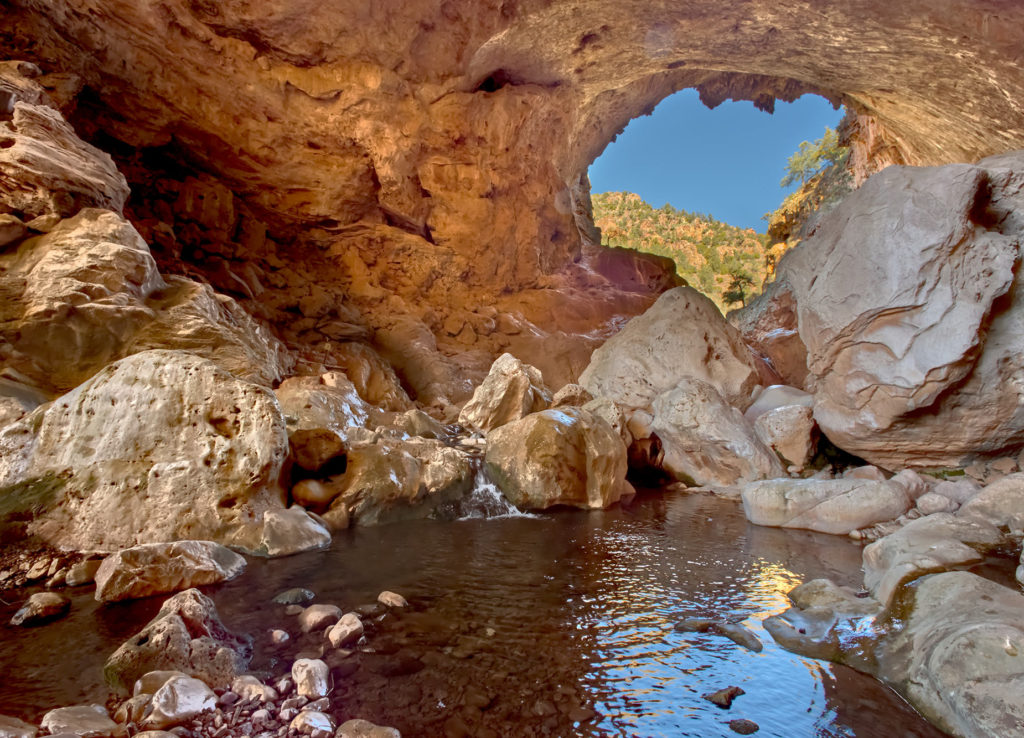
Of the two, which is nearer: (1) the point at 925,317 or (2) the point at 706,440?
(1) the point at 925,317

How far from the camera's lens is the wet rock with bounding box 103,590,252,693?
259 centimetres

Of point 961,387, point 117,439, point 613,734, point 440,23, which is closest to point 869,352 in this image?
point 961,387

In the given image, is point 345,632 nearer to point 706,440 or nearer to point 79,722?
point 79,722

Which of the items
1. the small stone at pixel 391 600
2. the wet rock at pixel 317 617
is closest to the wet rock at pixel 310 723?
the wet rock at pixel 317 617

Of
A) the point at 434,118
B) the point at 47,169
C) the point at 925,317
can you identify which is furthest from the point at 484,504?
the point at 434,118

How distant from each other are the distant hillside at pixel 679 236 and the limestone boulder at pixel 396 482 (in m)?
28.6

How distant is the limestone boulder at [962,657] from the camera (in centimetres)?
220

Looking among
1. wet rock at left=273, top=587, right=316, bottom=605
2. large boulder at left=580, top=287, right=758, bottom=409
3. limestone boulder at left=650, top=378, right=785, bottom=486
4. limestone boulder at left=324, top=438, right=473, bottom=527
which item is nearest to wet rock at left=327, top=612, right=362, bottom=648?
wet rock at left=273, top=587, right=316, bottom=605

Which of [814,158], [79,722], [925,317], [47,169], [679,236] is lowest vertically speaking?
[79,722]

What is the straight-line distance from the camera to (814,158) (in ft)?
75.5

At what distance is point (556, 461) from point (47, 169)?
7198mm

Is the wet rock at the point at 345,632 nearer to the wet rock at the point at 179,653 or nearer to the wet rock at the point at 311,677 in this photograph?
the wet rock at the point at 311,677

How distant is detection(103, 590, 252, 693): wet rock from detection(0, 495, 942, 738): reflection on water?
0.19 meters

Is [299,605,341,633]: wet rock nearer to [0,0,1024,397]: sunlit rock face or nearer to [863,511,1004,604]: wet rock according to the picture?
[863,511,1004,604]: wet rock
